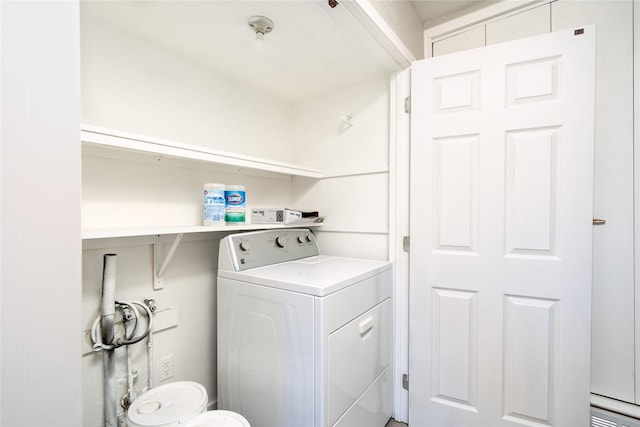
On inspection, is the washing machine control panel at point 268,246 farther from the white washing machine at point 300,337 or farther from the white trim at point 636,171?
the white trim at point 636,171

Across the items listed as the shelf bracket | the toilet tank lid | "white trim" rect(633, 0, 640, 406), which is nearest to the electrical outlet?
the toilet tank lid

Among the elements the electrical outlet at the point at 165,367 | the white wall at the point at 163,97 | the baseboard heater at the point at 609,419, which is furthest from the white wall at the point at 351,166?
the baseboard heater at the point at 609,419

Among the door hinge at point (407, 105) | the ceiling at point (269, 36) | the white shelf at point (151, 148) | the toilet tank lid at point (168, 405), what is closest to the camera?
the white shelf at point (151, 148)

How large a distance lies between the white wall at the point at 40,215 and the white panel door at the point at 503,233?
1485 millimetres

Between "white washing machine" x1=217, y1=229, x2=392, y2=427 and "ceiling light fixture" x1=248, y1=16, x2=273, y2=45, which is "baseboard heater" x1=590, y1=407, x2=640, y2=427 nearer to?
"white washing machine" x1=217, y1=229, x2=392, y2=427

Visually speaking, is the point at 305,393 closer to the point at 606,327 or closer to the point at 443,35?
the point at 606,327

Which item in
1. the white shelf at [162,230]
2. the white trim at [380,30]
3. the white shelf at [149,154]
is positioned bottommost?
the white shelf at [162,230]

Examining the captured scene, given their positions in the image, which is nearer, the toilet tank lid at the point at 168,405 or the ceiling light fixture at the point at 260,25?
the toilet tank lid at the point at 168,405

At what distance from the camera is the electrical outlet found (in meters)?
1.46

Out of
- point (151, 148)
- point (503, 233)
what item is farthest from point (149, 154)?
point (503, 233)

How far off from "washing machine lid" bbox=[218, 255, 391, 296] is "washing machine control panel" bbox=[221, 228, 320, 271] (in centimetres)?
4

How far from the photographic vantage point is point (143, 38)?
1420 mm

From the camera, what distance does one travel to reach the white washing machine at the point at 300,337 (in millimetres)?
1160

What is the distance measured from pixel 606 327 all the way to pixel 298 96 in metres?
2.27
